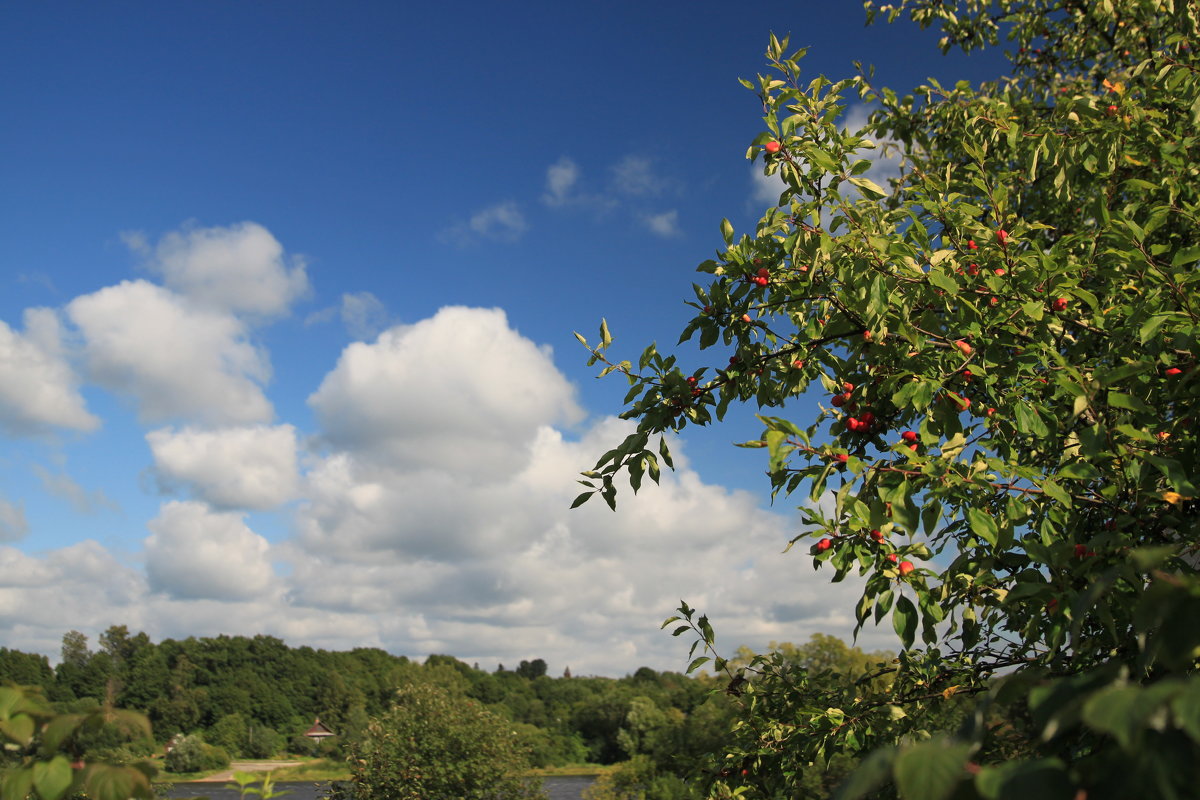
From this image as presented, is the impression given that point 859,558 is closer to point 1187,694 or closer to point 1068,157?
point 1187,694

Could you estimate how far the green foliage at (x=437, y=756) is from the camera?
27.8 m

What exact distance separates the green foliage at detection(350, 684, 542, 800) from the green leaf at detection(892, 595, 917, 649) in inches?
1139

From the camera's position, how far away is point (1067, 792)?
115 centimetres

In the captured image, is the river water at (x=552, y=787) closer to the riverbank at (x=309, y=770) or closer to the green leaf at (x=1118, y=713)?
the riverbank at (x=309, y=770)

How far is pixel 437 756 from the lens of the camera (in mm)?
28578

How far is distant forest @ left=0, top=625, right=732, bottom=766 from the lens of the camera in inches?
3612

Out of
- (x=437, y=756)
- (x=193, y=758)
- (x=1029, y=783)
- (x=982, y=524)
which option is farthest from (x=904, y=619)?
(x=193, y=758)

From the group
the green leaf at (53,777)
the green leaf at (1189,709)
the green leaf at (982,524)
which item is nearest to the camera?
the green leaf at (1189,709)

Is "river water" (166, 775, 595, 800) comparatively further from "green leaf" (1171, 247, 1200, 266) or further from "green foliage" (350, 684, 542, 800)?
"green leaf" (1171, 247, 1200, 266)

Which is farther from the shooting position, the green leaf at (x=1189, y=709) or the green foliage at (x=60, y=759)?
the green foliage at (x=60, y=759)

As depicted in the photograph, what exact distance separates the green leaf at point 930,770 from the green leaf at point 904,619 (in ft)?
5.25

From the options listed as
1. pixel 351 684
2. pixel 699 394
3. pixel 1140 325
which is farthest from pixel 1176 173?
pixel 351 684

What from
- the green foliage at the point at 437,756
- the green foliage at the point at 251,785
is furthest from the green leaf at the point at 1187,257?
the green foliage at the point at 437,756

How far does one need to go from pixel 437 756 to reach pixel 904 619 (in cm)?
2970
